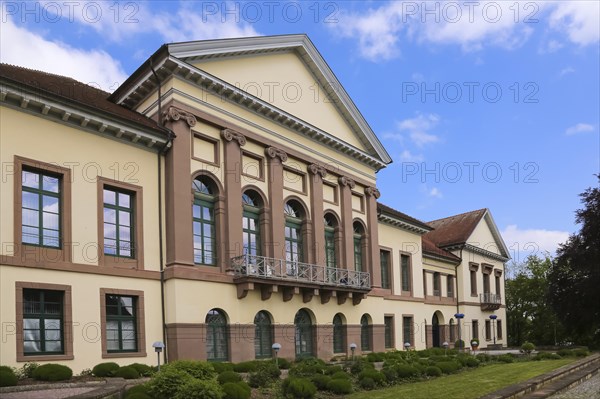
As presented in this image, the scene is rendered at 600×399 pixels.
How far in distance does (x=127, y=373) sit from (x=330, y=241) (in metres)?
15.2

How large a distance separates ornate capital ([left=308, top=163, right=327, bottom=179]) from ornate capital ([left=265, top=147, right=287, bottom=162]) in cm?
221

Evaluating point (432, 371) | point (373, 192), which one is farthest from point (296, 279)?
point (373, 192)

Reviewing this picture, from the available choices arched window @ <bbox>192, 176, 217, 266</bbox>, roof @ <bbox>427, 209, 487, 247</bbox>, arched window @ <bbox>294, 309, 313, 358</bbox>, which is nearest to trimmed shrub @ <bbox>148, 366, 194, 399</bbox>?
arched window @ <bbox>192, 176, 217, 266</bbox>

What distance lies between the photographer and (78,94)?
23969 mm

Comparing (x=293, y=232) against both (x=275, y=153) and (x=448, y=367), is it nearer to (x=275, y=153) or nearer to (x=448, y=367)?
(x=275, y=153)

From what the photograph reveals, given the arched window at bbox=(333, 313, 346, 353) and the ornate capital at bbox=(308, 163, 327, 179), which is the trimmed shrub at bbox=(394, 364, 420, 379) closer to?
the arched window at bbox=(333, 313, 346, 353)

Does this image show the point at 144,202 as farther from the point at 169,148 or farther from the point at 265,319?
the point at 265,319

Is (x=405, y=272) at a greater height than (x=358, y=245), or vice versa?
(x=358, y=245)

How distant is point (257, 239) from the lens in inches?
1046

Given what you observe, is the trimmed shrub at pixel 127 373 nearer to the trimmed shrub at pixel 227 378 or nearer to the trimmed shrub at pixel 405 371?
the trimmed shrub at pixel 227 378

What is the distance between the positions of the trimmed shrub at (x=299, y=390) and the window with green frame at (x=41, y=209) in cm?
889

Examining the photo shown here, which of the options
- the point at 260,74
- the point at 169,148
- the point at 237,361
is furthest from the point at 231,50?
the point at 237,361

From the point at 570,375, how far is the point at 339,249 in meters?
13.4

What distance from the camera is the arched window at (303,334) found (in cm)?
2783
